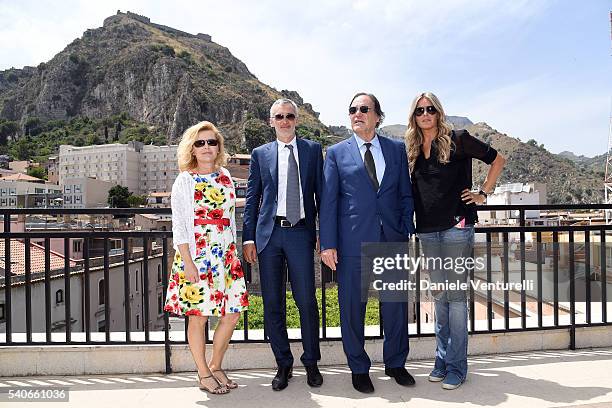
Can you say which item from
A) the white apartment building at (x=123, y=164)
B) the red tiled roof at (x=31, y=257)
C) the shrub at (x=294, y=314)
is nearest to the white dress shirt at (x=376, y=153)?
the red tiled roof at (x=31, y=257)

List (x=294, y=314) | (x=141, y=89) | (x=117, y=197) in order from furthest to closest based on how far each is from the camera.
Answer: (x=141, y=89), (x=117, y=197), (x=294, y=314)

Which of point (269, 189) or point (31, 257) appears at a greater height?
point (269, 189)

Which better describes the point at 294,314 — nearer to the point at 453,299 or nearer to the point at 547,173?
the point at 453,299

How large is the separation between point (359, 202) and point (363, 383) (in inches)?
44.0

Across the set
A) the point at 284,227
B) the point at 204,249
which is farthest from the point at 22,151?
the point at 284,227

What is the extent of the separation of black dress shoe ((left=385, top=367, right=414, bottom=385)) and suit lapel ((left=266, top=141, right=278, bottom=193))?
1410mm

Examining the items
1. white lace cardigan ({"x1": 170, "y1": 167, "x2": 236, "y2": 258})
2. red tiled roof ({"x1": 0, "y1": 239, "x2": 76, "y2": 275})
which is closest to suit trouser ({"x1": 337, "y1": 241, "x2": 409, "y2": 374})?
white lace cardigan ({"x1": 170, "y1": 167, "x2": 236, "y2": 258})

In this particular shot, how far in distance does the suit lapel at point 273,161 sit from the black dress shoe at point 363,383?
4.22ft

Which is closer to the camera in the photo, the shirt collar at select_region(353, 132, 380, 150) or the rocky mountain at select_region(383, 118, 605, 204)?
the shirt collar at select_region(353, 132, 380, 150)

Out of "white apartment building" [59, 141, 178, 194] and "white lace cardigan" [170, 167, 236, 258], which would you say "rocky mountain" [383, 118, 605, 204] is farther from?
"white lace cardigan" [170, 167, 236, 258]

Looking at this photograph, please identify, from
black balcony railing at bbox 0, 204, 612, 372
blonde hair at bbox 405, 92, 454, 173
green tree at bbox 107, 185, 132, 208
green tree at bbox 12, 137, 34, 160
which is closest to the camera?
blonde hair at bbox 405, 92, 454, 173

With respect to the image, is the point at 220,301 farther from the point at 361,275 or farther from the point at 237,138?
the point at 237,138

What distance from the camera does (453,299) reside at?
9.75ft

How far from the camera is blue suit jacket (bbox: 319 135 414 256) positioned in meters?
2.85
